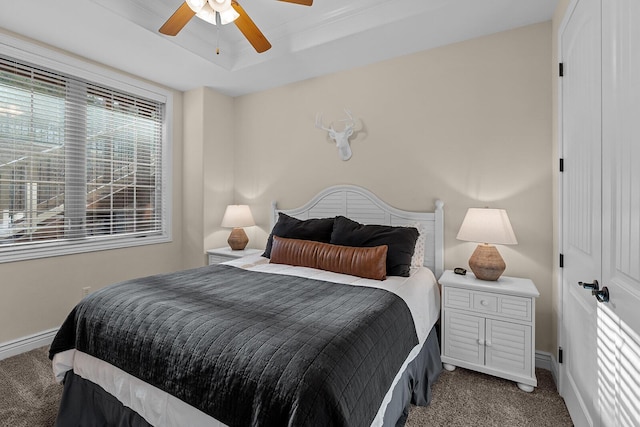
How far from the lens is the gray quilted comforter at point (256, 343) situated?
1.07 m

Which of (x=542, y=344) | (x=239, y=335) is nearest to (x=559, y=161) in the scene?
(x=542, y=344)

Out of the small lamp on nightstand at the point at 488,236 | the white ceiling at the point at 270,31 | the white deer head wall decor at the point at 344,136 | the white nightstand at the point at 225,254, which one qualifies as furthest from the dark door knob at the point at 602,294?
the white nightstand at the point at 225,254

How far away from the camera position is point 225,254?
3445mm

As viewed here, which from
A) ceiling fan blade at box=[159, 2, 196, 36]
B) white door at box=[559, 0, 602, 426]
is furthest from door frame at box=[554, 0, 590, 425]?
ceiling fan blade at box=[159, 2, 196, 36]

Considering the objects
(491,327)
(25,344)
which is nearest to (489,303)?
(491,327)

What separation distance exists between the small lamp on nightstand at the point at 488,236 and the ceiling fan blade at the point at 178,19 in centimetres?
234

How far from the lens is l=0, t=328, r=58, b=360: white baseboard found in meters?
2.50

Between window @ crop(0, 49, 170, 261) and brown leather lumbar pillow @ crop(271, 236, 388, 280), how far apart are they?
186 cm

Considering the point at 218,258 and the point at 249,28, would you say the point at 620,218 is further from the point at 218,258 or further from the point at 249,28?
the point at 218,258

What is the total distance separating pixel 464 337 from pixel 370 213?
1313 millimetres

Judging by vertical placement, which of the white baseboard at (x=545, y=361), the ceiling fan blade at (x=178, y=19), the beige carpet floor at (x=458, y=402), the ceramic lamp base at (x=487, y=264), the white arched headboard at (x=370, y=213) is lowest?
the beige carpet floor at (x=458, y=402)

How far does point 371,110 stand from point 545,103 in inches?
55.4

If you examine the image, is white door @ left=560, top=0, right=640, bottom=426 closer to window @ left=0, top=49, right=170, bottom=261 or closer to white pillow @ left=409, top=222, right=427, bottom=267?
white pillow @ left=409, top=222, right=427, bottom=267

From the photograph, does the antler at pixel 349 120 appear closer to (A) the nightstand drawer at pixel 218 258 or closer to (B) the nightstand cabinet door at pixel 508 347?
(A) the nightstand drawer at pixel 218 258
